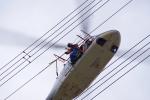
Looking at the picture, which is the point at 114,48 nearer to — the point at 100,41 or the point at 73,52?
the point at 100,41

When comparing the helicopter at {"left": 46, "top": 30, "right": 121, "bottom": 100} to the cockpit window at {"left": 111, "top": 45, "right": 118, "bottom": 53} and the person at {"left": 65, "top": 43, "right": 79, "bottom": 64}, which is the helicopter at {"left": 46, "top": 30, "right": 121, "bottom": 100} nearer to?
the cockpit window at {"left": 111, "top": 45, "right": 118, "bottom": 53}

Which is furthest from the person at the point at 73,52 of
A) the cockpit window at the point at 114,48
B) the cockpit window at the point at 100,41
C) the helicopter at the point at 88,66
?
the cockpit window at the point at 114,48

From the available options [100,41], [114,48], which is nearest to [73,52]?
[100,41]

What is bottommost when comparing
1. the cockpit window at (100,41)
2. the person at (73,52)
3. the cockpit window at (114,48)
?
the cockpit window at (114,48)

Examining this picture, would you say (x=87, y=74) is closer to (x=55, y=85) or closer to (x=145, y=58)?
(x=55, y=85)

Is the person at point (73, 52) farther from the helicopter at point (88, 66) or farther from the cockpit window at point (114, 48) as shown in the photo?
the cockpit window at point (114, 48)

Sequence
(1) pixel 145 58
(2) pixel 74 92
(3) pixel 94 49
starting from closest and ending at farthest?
(1) pixel 145 58 < (3) pixel 94 49 < (2) pixel 74 92

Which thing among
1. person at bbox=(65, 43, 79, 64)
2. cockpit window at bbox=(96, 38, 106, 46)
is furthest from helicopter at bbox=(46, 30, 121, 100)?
person at bbox=(65, 43, 79, 64)

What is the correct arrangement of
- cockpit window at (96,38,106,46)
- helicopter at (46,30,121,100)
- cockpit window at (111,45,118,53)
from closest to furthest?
cockpit window at (96,38,106,46)
helicopter at (46,30,121,100)
cockpit window at (111,45,118,53)

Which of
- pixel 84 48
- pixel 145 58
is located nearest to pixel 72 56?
pixel 84 48
